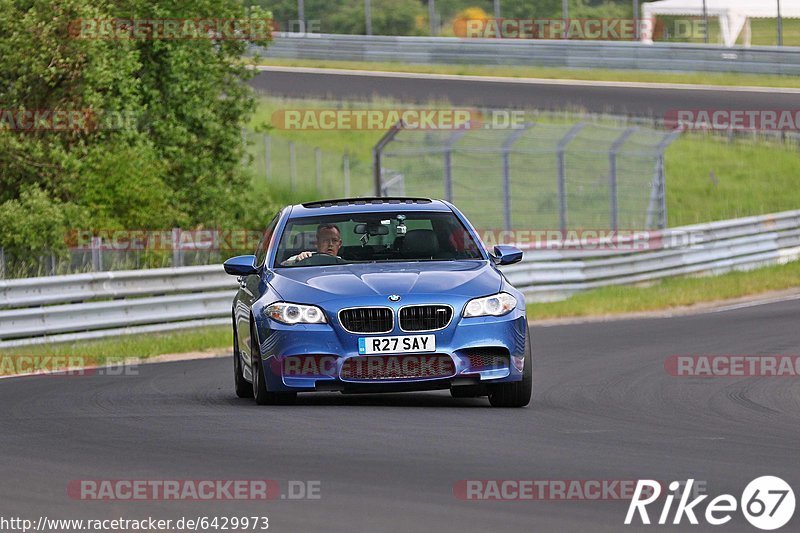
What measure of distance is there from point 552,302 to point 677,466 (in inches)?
659

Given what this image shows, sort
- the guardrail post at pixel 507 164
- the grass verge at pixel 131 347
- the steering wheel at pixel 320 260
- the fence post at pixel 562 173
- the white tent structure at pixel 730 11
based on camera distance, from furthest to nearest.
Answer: the white tent structure at pixel 730 11, the fence post at pixel 562 173, the guardrail post at pixel 507 164, the grass verge at pixel 131 347, the steering wheel at pixel 320 260

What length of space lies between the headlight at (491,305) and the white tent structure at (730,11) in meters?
32.8

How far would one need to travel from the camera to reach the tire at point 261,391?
430 inches

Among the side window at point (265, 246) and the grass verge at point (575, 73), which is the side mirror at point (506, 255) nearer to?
the side window at point (265, 246)

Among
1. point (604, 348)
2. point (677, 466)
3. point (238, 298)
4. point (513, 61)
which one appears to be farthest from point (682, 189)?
point (677, 466)

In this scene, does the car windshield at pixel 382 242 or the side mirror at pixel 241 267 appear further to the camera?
the side mirror at pixel 241 267

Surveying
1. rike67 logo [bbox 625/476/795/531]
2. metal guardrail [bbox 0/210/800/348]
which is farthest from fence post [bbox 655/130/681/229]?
rike67 logo [bbox 625/476/795/531]

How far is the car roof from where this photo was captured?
39.3 feet

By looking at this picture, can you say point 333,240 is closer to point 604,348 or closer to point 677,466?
point 677,466

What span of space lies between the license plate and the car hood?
0.30 m

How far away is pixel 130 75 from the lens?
27203mm

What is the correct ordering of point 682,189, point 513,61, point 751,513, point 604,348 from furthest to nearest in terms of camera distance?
point 513,61 → point 682,189 → point 604,348 → point 751,513

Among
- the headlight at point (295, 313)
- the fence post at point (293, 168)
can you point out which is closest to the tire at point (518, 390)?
the headlight at point (295, 313)

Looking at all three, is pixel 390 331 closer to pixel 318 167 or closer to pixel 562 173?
pixel 562 173
